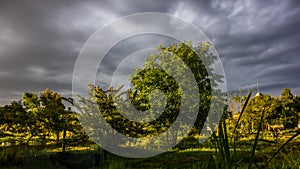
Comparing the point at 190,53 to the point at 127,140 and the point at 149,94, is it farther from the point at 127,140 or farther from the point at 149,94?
the point at 127,140

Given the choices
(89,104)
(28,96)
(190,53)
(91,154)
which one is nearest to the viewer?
(91,154)

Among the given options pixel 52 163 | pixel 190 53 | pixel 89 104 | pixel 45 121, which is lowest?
pixel 52 163

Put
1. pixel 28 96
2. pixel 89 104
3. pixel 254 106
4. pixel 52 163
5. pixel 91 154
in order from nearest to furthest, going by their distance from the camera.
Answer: pixel 52 163
pixel 91 154
pixel 89 104
pixel 28 96
pixel 254 106

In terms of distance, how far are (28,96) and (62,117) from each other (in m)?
3.28

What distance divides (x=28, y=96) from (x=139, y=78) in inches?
221

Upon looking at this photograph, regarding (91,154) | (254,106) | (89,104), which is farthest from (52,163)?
(254,106)

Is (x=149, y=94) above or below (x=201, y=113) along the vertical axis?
above

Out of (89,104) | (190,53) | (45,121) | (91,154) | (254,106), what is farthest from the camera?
(254,106)

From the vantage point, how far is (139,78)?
500 inches

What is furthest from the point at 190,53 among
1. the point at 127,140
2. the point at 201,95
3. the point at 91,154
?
the point at 91,154

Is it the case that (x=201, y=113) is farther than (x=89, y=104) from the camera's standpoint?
Yes

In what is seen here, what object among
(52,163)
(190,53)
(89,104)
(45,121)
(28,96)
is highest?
(190,53)

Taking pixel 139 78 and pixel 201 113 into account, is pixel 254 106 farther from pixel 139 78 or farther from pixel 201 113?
pixel 139 78

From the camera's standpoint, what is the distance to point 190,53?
12133 mm
